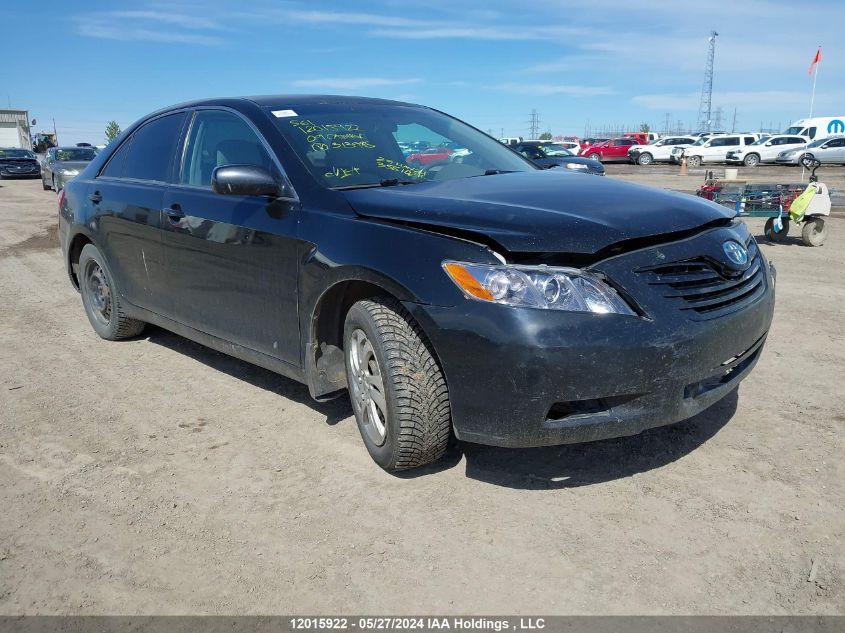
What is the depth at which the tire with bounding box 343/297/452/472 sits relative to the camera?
2984mm

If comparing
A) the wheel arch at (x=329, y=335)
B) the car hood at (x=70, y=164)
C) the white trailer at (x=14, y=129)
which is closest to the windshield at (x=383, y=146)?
the wheel arch at (x=329, y=335)

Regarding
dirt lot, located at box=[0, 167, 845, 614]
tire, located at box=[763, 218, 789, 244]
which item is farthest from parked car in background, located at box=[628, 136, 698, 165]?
dirt lot, located at box=[0, 167, 845, 614]

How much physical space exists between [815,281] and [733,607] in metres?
5.89

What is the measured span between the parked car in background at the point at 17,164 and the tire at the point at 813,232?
3156cm

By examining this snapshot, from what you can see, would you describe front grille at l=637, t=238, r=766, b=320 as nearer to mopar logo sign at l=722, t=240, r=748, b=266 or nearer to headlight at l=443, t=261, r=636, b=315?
mopar logo sign at l=722, t=240, r=748, b=266

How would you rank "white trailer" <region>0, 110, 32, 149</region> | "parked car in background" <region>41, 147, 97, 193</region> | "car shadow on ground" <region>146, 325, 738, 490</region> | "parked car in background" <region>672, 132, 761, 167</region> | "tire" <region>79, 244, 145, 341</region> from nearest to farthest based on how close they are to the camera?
"car shadow on ground" <region>146, 325, 738, 490</region> → "tire" <region>79, 244, 145, 341</region> → "parked car in background" <region>41, 147, 97, 193</region> → "parked car in background" <region>672, 132, 761, 167</region> → "white trailer" <region>0, 110, 32, 149</region>

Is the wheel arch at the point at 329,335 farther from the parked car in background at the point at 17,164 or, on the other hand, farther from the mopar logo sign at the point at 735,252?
the parked car in background at the point at 17,164

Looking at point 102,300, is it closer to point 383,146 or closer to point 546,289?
point 383,146

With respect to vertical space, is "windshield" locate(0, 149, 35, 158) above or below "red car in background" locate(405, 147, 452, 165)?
below

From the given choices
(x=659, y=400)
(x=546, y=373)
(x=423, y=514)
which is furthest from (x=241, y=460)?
(x=659, y=400)

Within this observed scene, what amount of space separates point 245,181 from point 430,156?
109 cm

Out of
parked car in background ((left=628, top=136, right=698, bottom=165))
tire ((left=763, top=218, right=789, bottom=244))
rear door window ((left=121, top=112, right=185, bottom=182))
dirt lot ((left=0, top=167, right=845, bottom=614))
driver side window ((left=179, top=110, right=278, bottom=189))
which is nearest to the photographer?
dirt lot ((left=0, top=167, right=845, bottom=614))

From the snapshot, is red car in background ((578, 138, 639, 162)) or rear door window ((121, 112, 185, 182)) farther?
red car in background ((578, 138, 639, 162))

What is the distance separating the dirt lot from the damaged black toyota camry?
341 millimetres
